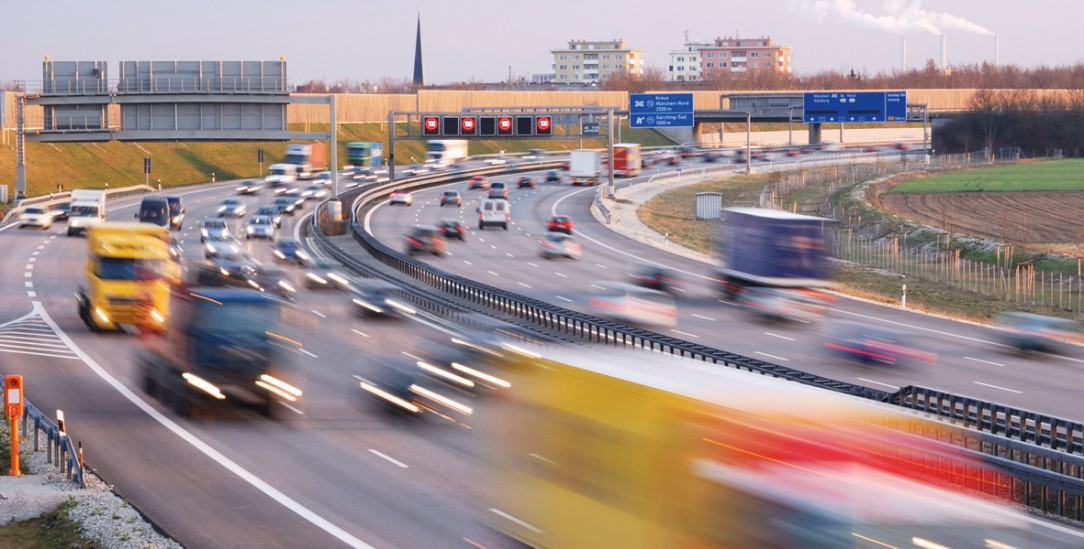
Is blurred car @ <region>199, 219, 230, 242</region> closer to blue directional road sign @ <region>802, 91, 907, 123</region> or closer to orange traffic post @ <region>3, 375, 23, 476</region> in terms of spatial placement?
orange traffic post @ <region>3, 375, 23, 476</region>

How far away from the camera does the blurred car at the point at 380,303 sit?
4023 centimetres

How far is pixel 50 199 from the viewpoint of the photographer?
3346 inches

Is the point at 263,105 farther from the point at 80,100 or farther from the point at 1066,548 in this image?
the point at 1066,548

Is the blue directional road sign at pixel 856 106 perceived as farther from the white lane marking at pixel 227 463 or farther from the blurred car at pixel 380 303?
the white lane marking at pixel 227 463

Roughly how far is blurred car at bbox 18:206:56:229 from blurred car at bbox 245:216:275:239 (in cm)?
1147

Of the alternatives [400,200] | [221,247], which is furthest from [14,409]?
[400,200]

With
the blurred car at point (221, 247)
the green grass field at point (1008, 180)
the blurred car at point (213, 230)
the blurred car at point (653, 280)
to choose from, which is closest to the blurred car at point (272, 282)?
the blurred car at point (221, 247)

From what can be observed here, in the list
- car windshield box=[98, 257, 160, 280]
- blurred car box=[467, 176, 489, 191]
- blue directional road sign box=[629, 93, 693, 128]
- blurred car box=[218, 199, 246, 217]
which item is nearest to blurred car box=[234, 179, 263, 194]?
blurred car box=[218, 199, 246, 217]

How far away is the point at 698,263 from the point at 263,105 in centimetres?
2491

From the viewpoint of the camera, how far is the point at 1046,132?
488 ft

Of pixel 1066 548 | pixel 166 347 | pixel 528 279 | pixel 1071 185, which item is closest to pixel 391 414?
pixel 166 347

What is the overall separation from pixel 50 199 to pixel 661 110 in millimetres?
46802

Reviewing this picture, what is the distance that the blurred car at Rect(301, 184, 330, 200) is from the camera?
93219 mm

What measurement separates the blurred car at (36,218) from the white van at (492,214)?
2360cm
